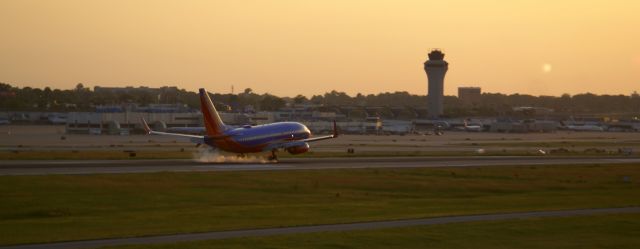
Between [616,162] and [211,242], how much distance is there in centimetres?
6657

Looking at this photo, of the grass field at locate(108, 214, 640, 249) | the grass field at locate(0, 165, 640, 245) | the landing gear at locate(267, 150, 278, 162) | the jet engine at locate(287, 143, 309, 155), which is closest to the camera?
the grass field at locate(108, 214, 640, 249)

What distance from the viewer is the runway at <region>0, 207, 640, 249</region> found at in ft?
113

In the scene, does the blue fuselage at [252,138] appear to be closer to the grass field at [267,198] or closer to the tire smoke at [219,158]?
the tire smoke at [219,158]

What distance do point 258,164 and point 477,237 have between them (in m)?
42.9

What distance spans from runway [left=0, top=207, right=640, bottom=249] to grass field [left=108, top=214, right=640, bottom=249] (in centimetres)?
109

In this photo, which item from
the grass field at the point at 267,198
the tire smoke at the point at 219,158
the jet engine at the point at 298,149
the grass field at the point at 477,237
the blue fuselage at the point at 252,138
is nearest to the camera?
the grass field at the point at 477,237

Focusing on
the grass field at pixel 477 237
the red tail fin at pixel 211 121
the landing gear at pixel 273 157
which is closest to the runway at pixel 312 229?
the grass field at pixel 477 237

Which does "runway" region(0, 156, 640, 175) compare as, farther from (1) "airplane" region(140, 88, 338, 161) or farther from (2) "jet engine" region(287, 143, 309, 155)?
(1) "airplane" region(140, 88, 338, 161)

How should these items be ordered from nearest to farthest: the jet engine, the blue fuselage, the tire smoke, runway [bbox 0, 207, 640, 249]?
runway [bbox 0, 207, 640, 249]
the tire smoke
the blue fuselage
the jet engine

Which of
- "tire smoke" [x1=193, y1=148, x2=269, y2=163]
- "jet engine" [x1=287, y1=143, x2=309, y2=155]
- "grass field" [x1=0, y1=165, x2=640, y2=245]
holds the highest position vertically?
"jet engine" [x1=287, y1=143, x2=309, y2=155]

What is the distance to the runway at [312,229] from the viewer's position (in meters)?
34.4

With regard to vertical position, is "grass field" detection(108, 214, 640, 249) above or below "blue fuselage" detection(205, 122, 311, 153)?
below

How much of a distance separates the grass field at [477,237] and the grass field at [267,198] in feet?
13.2

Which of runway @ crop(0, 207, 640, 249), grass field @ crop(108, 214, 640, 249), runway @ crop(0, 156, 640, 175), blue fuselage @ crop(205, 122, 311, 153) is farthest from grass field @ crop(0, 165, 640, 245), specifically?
blue fuselage @ crop(205, 122, 311, 153)
